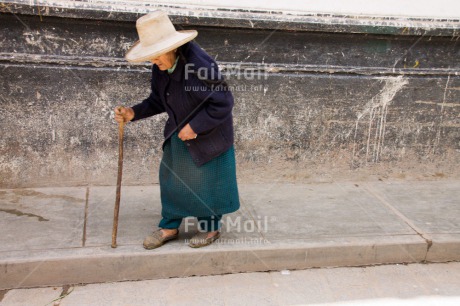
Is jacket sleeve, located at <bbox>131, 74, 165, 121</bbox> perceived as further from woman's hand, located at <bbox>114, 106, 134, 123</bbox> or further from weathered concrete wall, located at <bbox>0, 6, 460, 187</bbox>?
weathered concrete wall, located at <bbox>0, 6, 460, 187</bbox>

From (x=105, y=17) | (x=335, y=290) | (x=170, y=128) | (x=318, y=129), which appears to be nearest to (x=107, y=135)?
(x=105, y=17)

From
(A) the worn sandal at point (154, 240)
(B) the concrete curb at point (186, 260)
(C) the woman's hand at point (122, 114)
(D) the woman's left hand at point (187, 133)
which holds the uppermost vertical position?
(C) the woman's hand at point (122, 114)

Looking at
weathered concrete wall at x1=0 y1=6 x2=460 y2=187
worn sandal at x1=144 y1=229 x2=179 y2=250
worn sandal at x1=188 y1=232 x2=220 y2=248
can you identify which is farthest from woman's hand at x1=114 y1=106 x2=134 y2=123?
weathered concrete wall at x1=0 y1=6 x2=460 y2=187

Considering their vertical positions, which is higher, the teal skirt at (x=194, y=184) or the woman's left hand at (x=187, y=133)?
the woman's left hand at (x=187, y=133)

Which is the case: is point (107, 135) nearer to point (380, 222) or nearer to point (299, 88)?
point (299, 88)

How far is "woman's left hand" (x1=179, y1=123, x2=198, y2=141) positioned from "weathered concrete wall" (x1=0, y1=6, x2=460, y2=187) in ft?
4.81

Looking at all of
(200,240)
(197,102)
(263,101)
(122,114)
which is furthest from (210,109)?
(263,101)

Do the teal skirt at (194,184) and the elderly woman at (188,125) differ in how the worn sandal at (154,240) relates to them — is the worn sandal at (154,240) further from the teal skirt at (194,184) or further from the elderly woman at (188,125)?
the teal skirt at (194,184)

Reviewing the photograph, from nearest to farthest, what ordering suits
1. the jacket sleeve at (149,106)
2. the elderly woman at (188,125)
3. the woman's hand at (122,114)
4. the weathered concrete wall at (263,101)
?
the elderly woman at (188,125), the woman's hand at (122,114), the jacket sleeve at (149,106), the weathered concrete wall at (263,101)

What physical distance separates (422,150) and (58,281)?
3.64 m

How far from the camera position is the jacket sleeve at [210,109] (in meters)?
2.87

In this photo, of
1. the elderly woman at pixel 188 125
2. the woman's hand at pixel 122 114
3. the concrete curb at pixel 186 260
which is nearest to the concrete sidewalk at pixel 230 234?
the concrete curb at pixel 186 260

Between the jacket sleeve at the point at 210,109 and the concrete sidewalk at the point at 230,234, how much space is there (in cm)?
88

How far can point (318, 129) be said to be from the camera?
461 centimetres
